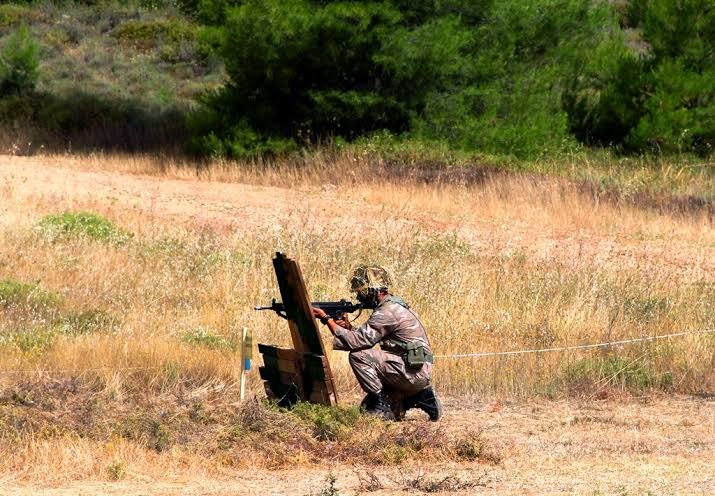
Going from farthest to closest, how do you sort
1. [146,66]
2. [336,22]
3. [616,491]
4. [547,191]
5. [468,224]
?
[146,66] < [336,22] < [547,191] < [468,224] < [616,491]

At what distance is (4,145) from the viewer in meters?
28.6

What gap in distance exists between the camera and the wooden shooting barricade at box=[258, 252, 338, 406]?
8898mm

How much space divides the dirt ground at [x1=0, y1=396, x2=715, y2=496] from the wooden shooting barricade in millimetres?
800

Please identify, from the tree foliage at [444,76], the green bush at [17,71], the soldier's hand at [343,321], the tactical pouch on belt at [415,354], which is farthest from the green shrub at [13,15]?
the tactical pouch on belt at [415,354]

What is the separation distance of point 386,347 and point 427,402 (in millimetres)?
577

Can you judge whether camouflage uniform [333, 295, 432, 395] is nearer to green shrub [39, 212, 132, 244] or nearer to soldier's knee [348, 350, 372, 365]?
soldier's knee [348, 350, 372, 365]

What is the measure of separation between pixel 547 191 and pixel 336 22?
239 inches

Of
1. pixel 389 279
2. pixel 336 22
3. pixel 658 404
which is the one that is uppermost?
pixel 336 22

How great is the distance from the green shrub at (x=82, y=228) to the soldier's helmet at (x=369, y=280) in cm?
695

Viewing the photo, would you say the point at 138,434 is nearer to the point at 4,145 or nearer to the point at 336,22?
the point at 336,22

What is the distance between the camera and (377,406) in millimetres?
9305

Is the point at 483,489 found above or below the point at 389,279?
below

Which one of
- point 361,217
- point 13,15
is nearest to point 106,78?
Answer: point 13,15

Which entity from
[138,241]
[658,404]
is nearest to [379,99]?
[138,241]
